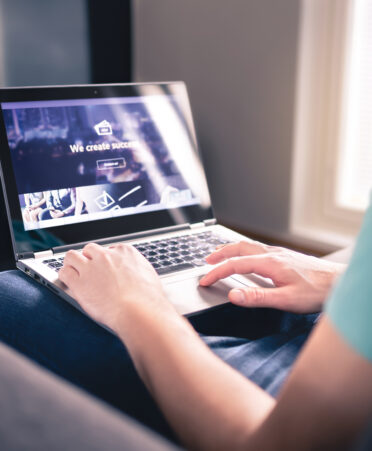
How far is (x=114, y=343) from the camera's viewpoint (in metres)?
0.67

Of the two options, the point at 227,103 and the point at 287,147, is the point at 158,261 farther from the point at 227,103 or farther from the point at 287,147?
the point at 227,103

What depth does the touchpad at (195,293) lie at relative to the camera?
75cm

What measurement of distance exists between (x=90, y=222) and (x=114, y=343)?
368 millimetres

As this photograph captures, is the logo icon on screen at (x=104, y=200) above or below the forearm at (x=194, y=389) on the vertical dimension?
below

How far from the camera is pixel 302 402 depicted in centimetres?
39

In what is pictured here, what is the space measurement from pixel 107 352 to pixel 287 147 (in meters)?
0.92

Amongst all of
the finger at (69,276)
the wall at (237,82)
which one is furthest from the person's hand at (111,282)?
the wall at (237,82)

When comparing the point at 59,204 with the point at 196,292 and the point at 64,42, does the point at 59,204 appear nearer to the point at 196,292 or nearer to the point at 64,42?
the point at 196,292

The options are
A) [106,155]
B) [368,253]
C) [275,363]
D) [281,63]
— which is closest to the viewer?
[368,253]

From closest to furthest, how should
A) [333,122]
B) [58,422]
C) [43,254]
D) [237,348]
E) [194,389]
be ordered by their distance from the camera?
1. [58,422]
2. [194,389]
3. [237,348]
4. [43,254]
5. [333,122]

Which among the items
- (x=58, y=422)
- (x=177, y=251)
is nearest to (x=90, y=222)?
(x=177, y=251)

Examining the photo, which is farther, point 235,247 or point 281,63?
point 281,63

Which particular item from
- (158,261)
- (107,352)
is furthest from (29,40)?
(107,352)

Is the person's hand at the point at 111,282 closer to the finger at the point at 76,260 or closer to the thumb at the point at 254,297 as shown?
the finger at the point at 76,260
